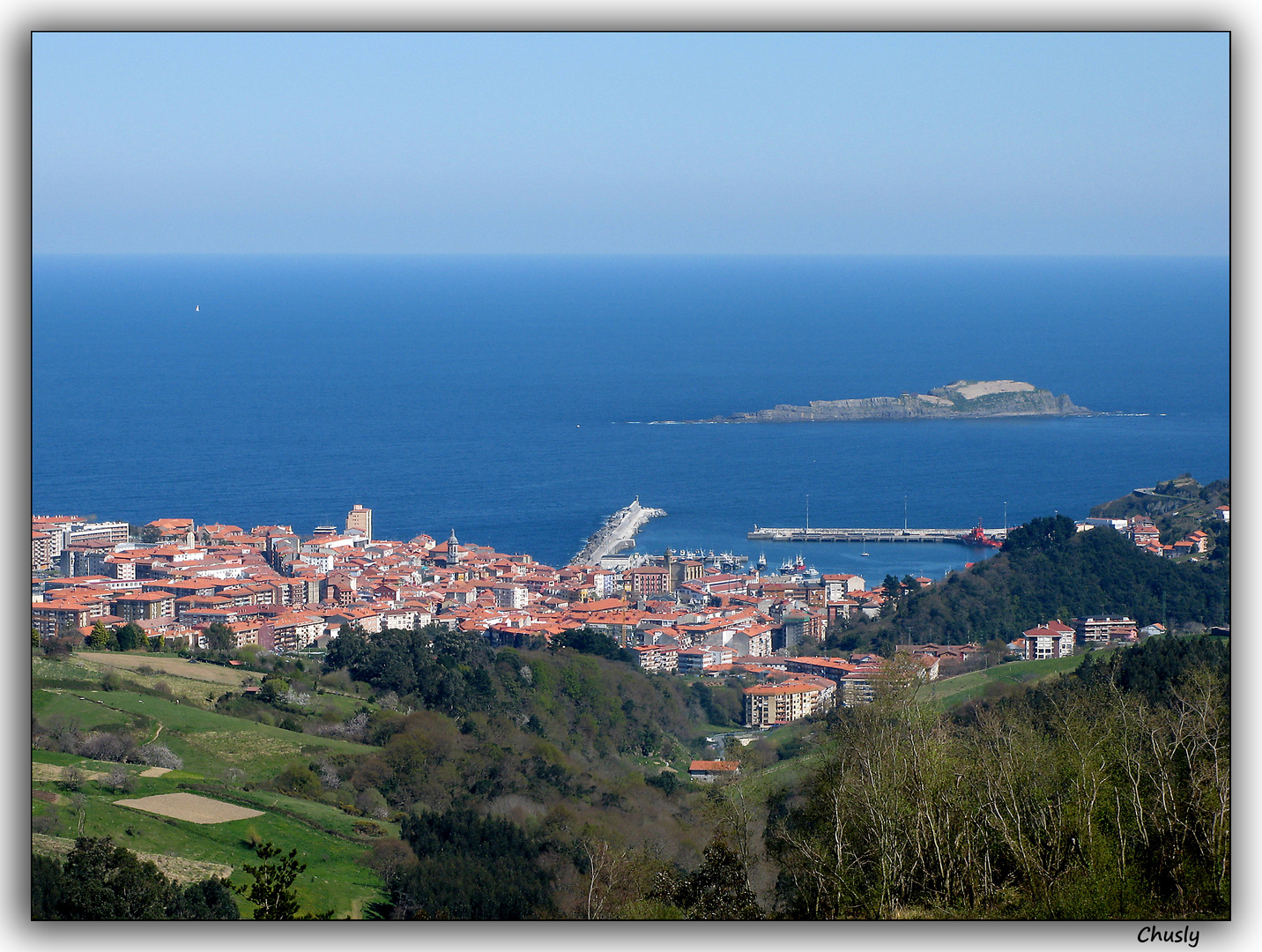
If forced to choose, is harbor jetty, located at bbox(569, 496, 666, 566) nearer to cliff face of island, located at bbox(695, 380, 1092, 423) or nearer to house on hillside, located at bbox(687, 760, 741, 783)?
house on hillside, located at bbox(687, 760, 741, 783)

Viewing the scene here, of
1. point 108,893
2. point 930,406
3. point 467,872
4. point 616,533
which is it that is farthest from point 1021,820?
point 930,406

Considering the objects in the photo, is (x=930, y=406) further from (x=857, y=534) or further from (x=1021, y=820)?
(x=1021, y=820)

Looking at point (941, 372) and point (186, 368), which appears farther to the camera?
point (941, 372)

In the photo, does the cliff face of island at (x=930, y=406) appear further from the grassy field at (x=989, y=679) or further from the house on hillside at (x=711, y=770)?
the house on hillside at (x=711, y=770)

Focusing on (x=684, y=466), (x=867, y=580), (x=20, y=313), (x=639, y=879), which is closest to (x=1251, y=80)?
(x=639, y=879)

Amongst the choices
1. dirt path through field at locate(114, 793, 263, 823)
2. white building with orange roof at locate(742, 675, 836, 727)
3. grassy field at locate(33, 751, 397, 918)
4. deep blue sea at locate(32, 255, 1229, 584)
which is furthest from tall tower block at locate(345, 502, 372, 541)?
dirt path through field at locate(114, 793, 263, 823)

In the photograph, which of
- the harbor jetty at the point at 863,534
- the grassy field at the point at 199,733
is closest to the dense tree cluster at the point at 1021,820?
the grassy field at the point at 199,733

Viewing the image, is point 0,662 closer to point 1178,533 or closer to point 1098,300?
point 1178,533
